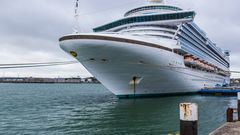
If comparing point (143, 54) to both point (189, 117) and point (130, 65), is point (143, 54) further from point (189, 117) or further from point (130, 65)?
point (189, 117)

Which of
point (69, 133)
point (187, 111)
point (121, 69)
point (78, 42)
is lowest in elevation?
point (69, 133)

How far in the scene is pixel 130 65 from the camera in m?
27.5

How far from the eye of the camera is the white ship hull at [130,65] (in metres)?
25.5

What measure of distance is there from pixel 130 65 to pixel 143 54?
5.15 ft

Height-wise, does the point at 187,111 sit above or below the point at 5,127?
→ above

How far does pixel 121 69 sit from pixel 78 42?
197 inches

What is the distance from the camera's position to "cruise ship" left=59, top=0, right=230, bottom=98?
25625 mm

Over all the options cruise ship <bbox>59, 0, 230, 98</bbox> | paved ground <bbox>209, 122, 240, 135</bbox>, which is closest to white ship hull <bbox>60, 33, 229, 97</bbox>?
cruise ship <bbox>59, 0, 230, 98</bbox>

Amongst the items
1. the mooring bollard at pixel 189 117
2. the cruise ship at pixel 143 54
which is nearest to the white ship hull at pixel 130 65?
the cruise ship at pixel 143 54

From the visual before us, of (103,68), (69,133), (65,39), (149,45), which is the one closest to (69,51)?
(65,39)

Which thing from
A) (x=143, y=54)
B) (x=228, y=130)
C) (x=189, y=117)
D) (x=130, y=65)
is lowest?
(x=228, y=130)

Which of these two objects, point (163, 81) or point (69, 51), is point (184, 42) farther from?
point (69, 51)

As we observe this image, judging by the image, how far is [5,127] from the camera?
638 inches

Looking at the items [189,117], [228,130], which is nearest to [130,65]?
[228,130]
